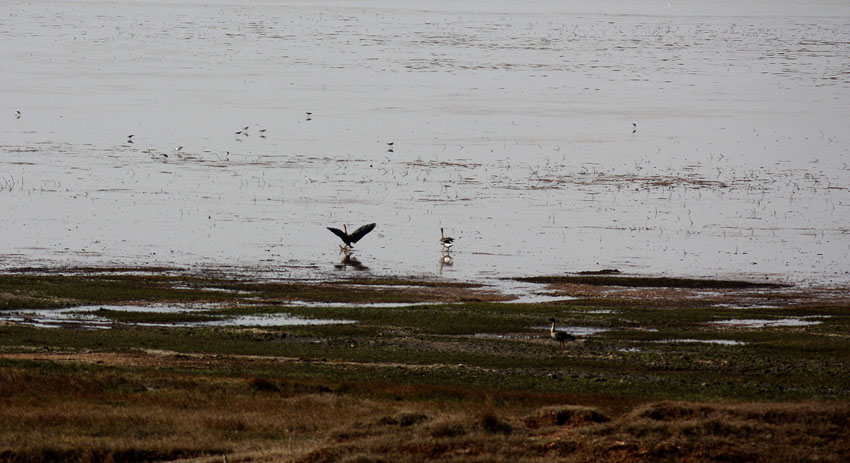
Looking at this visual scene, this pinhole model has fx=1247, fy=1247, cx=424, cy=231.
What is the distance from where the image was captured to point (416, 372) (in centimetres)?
2153

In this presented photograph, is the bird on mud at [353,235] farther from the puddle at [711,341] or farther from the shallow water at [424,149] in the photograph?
the puddle at [711,341]

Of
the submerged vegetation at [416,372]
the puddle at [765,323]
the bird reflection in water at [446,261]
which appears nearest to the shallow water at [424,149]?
the bird reflection in water at [446,261]

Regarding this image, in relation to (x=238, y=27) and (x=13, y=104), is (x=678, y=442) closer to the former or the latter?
→ (x=13, y=104)

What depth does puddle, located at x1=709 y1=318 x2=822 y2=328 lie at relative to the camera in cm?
2838

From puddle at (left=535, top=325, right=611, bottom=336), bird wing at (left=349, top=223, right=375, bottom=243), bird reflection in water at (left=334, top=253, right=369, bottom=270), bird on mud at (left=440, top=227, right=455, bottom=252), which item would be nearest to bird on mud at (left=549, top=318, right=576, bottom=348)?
puddle at (left=535, top=325, right=611, bottom=336)

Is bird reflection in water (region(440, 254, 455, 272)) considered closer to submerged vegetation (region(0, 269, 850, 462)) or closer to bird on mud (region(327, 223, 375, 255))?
bird on mud (region(327, 223, 375, 255))

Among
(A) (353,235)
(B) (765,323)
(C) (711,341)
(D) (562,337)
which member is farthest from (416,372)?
(A) (353,235)

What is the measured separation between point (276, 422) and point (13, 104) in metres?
63.4

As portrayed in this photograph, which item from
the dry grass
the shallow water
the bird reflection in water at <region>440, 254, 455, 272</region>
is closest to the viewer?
the dry grass

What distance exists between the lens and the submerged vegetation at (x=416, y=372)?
14.3 m

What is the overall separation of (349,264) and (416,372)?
17478 millimetres

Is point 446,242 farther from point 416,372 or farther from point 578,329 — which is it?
point 416,372

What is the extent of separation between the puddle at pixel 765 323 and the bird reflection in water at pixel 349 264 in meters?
12.9

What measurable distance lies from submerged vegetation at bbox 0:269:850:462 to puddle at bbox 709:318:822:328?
0.43ft
